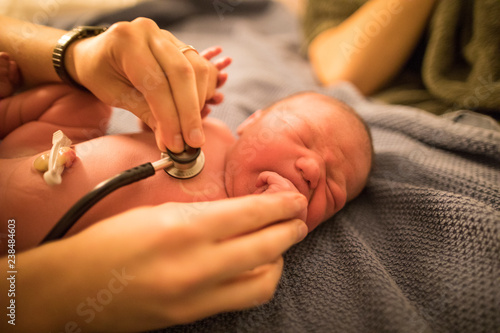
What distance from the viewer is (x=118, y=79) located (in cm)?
72

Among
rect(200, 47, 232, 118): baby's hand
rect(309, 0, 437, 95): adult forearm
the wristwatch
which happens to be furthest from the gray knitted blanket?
the wristwatch

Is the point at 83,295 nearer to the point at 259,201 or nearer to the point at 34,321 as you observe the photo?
the point at 34,321

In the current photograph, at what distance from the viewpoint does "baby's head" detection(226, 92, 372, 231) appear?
806 mm

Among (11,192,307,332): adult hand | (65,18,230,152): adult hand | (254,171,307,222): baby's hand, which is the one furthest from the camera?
(254,171,307,222): baby's hand

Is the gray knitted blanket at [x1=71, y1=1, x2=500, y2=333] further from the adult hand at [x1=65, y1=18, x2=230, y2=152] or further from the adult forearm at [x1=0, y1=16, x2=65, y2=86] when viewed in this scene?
the adult forearm at [x1=0, y1=16, x2=65, y2=86]

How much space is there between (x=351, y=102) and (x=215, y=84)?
575mm

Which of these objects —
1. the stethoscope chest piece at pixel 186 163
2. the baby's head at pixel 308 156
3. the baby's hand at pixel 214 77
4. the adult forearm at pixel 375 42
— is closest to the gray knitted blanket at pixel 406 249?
the baby's head at pixel 308 156

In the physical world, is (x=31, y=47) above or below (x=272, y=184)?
above

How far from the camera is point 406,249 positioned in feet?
2.60

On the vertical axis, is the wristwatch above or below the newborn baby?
above

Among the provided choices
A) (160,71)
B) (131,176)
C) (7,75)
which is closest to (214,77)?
(160,71)

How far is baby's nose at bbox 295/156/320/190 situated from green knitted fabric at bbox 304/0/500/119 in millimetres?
679

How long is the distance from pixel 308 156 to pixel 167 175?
38cm

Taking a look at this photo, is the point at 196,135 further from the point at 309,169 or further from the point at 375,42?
the point at 375,42
